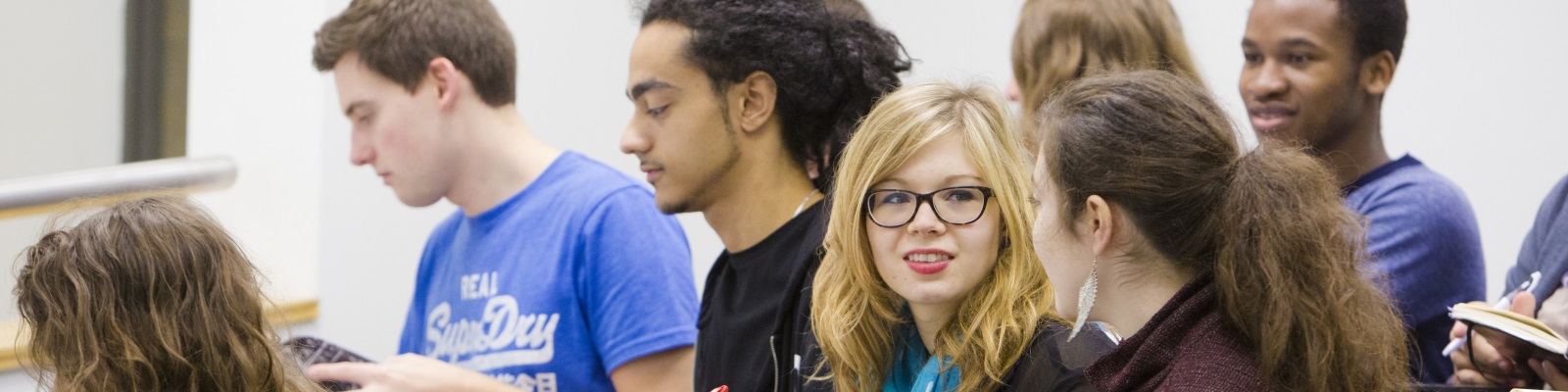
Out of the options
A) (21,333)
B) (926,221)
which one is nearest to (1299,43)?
(926,221)

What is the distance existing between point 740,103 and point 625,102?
2.25 meters

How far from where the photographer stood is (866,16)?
7.16ft

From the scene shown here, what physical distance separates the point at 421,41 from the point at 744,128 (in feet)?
2.53

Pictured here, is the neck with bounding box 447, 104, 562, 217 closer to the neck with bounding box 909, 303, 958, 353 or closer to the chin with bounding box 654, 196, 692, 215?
the chin with bounding box 654, 196, 692, 215

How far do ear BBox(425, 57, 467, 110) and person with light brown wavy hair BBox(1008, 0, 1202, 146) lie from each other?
101 cm

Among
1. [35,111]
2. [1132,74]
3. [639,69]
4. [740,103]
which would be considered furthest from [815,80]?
[35,111]

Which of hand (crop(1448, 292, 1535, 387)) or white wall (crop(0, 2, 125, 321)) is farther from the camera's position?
white wall (crop(0, 2, 125, 321))

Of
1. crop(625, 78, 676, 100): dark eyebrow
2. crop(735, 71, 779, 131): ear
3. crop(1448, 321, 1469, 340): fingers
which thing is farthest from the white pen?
crop(625, 78, 676, 100): dark eyebrow

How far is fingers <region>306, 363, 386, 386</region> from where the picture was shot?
77.2 inches

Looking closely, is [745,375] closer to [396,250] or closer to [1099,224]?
[1099,224]

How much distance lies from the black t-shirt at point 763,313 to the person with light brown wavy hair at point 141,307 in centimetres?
65

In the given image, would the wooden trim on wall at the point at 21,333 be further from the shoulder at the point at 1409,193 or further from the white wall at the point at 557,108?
the shoulder at the point at 1409,193

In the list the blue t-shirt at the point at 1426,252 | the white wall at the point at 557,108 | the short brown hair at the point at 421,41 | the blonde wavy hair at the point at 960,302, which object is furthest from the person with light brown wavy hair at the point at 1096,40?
the short brown hair at the point at 421,41

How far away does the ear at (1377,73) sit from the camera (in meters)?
2.18
